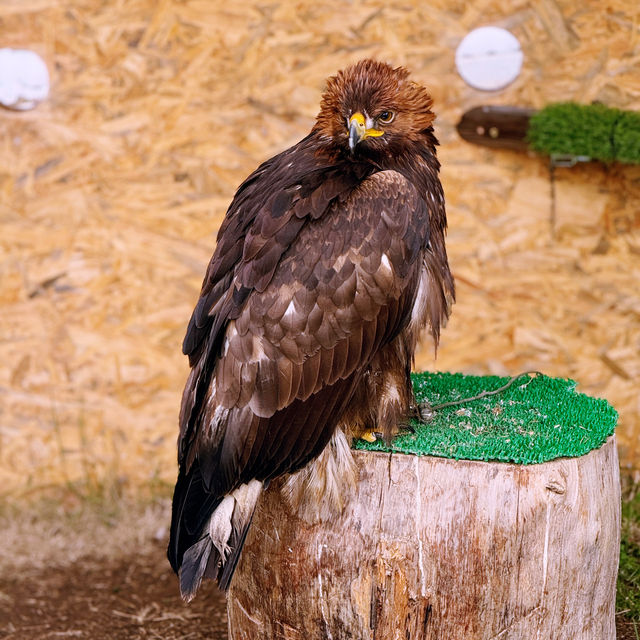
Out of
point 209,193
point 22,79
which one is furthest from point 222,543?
point 22,79

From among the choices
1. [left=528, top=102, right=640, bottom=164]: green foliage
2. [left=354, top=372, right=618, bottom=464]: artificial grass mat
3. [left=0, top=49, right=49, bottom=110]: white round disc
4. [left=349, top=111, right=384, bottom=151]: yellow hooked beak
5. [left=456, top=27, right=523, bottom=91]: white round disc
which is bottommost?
[left=354, top=372, right=618, bottom=464]: artificial grass mat

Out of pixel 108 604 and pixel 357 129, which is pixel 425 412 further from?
pixel 108 604

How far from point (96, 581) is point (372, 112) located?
119 inches

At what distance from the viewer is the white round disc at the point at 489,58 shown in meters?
4.53

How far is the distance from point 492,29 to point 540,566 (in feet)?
9.96

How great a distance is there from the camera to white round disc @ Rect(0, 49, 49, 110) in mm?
4703

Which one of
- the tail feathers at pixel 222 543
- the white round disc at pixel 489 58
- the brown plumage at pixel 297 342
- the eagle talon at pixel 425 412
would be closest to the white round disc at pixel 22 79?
the white round disc at pixel 489 58

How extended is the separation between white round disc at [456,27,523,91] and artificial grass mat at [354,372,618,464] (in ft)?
6.21

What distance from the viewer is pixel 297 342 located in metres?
2.57

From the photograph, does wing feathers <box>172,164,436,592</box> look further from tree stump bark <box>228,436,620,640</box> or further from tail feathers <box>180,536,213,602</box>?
tree stump bark <box>228,436,620,640</box>

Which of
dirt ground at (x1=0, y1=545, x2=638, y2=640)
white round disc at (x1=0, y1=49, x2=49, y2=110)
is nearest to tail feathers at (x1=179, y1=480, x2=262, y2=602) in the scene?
dirt ground at (x1=0, y1=545, x2=638, y2=640)

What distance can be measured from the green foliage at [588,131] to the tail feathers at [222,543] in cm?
265

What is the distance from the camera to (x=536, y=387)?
10.8 ft

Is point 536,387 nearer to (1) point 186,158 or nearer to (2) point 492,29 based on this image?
(2) point 492,29
